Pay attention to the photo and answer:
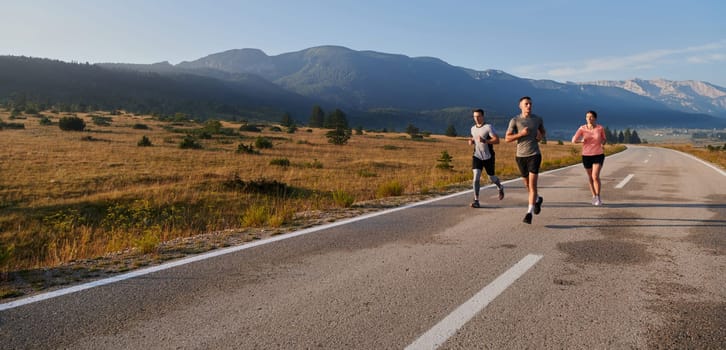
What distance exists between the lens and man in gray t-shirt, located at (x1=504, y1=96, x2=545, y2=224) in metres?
6.94

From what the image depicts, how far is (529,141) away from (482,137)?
1276 millimetres

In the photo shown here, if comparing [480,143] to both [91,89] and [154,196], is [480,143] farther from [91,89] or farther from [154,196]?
[91,89]

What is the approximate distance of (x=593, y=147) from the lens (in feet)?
29.7

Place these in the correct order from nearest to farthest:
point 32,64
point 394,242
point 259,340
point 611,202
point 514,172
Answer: point 259,340 < point 394,242 < point 611,202 < point 514,172 < point 32,64

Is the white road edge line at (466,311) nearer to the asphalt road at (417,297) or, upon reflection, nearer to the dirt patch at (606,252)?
the asphalt road at (417,297)

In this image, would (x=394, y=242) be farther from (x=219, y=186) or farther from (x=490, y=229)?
(x=219, y=186)

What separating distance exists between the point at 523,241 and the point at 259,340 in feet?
13.2

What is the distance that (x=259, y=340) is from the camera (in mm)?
2887

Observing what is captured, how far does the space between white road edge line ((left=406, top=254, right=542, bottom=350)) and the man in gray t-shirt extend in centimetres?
263

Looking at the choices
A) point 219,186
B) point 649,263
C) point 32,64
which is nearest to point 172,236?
point 649,263

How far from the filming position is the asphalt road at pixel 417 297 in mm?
2920

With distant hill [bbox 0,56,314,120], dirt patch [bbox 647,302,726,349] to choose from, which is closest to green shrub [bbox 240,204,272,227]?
dirt patch [bbox 647,302,726,349]

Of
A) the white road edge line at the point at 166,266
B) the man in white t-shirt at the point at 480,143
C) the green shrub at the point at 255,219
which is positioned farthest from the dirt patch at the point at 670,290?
the green shrub at the point at 255,219

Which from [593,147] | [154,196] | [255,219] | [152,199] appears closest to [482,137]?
[593,147]
